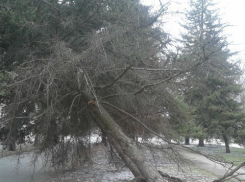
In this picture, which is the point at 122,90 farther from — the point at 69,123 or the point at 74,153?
the point at 74,153

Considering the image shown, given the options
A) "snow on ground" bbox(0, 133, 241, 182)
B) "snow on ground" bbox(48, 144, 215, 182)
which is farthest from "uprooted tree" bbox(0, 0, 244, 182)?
"snow on ground" bbox(48, 144, 215, 182)

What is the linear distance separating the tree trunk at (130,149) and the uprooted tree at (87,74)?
1.0 inches

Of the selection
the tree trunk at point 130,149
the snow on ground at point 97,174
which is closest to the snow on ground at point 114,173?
the snow on ground at point 97,174

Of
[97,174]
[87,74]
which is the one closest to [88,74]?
[87,74]

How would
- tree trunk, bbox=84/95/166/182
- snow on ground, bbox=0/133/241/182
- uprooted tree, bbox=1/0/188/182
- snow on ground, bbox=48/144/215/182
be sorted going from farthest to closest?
snow on ground, bbox=0/133/241/182 < snow on ground, bbox=48/144/215/182 < uprooted tree, bbox=1/0/188/182 < tree trunk, bbox=84/95/166/182

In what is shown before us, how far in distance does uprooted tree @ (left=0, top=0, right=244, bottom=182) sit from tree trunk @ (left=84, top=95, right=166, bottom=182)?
0.02 meters

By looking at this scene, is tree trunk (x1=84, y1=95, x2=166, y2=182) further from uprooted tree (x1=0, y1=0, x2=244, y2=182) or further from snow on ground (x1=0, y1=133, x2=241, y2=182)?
snow on ground (x1=0, y1=133, x2=241, y2=182)

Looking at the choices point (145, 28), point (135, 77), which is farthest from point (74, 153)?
point (145, 28)

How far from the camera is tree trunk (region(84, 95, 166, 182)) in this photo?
690 centimetres

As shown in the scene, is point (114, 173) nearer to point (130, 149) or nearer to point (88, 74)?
point (130, 149)

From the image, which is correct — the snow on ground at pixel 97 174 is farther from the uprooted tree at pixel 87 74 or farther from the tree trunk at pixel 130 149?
the tree trunk at pixel 130 149

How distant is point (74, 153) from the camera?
10258mm

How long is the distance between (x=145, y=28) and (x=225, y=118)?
1329cm

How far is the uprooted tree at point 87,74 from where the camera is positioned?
24.5 ft
